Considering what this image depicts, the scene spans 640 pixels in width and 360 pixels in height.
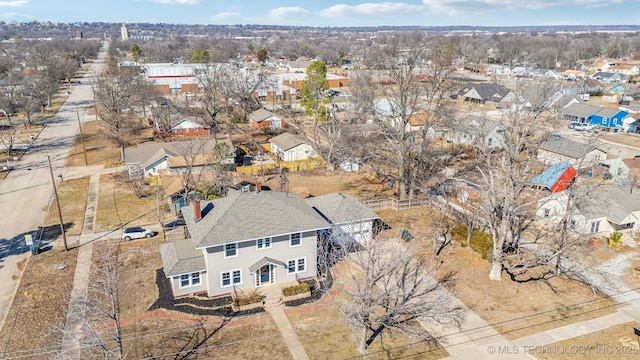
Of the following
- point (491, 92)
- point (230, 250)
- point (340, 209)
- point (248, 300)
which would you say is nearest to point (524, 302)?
point (340, 209)

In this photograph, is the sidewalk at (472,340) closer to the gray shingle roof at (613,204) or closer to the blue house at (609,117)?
the gray shingle roof at (613,204)

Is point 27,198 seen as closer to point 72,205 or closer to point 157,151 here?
point 72,205

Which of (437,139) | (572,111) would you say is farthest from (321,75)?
(572,111)

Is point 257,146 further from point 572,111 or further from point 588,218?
point 572,111

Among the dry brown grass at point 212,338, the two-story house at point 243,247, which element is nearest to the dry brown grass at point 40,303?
the dry brown grass at point 212,338

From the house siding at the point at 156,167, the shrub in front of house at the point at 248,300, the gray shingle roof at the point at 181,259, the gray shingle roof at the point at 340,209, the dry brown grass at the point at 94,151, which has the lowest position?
the shrub in front of house at the point at 248,300
